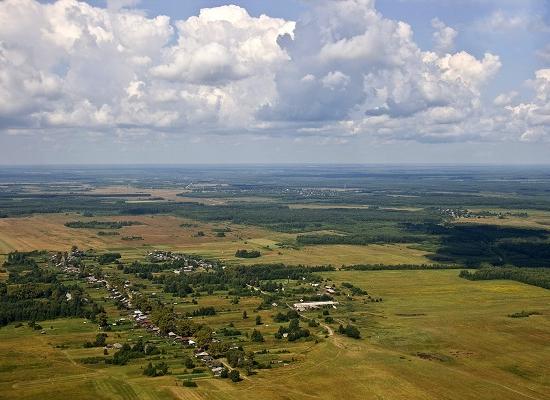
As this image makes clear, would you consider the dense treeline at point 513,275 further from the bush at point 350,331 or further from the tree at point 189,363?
the tree at point 189,363

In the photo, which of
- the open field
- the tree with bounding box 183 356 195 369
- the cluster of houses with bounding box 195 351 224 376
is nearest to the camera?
the open field

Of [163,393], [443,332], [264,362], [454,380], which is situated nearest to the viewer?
[163,393]

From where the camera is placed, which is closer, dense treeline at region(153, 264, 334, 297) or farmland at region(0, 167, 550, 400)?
farmland at region(0, 167, 550, 400)

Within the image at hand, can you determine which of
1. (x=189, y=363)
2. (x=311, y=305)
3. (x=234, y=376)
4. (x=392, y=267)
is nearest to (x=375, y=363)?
(x=234, y=376)

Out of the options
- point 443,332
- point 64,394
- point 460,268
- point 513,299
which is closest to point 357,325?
point 443,332

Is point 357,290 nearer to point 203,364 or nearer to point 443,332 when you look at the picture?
point 443,332

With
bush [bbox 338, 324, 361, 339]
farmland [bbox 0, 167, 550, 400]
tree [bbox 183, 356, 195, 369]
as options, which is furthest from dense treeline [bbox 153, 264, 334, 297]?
tree [bbox 183, 356, 195, 369]

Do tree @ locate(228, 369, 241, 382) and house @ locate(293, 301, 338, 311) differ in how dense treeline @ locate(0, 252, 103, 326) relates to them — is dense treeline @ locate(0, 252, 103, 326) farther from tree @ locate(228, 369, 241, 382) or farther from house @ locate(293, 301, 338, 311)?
tree @ locate(228, 369, 241, 382)
